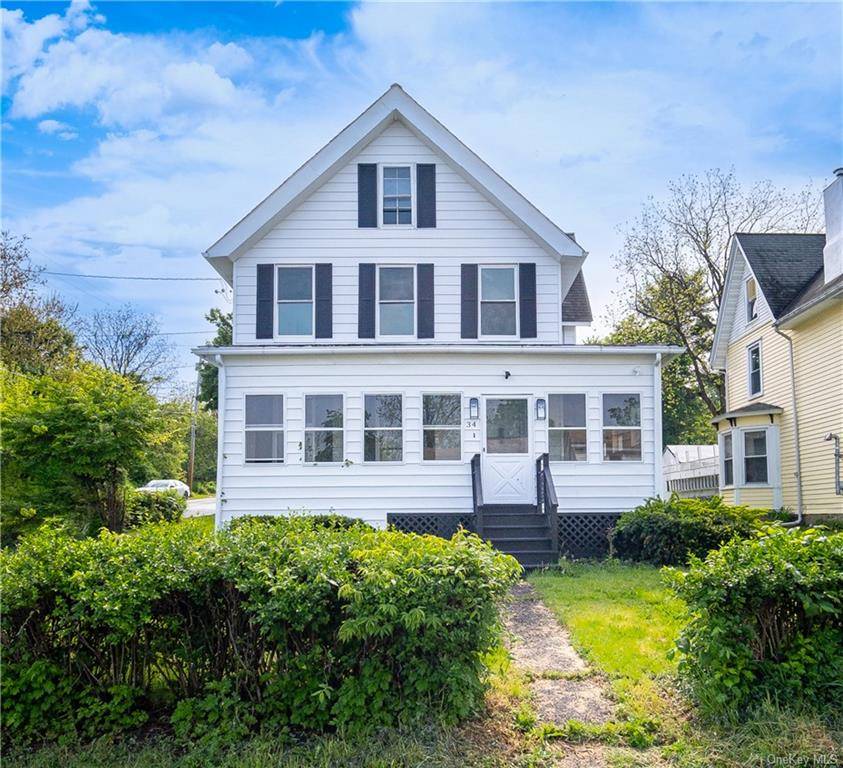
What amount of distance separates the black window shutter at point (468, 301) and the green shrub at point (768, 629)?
9.81 meters

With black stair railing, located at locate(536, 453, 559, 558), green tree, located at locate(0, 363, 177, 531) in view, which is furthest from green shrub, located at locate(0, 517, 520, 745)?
green tree, located at locate(0, 363, 177, 531)

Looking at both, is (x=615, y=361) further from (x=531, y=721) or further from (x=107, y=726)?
(x=107, y=726)

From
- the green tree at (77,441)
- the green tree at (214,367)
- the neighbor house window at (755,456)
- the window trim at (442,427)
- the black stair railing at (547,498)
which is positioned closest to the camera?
the black stair railing at (547,498)

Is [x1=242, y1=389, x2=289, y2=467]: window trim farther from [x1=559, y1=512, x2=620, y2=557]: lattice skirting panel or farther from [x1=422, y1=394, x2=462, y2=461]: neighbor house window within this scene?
[x1=559, y1=512, x2=620, y2=557]: lattice skirting panel

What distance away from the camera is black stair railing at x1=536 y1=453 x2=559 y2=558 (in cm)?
1162

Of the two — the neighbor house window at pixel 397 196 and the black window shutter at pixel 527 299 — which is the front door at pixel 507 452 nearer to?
the black window shutter at pixel 527 299

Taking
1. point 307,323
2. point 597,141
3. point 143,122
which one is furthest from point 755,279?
point 143,122

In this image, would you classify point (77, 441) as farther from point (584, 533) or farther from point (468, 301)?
point (584, 533)

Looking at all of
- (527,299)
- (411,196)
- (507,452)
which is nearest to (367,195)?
(411,196)

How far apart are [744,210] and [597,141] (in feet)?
58.3

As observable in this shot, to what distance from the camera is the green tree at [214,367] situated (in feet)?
105

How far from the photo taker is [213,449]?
46.3 meters

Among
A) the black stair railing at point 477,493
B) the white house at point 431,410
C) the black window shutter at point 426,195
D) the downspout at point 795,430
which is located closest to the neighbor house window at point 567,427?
the white house at point 431,410

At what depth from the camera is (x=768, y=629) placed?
457 centimetres
